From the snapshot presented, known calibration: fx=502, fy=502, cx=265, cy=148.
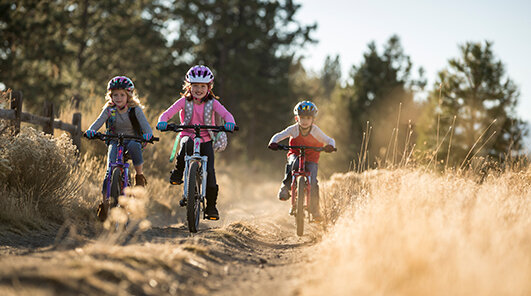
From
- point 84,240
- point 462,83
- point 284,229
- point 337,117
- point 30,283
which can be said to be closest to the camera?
point 30,283

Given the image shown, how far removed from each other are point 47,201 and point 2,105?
223cm

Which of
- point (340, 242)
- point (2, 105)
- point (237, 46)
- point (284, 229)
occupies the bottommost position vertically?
point (284, 229)

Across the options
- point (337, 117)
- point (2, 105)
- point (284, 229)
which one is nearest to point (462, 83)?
point (337, 117)

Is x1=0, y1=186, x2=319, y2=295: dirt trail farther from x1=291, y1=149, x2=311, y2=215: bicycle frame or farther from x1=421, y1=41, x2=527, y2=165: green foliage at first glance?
x1=421, y1=41, x2=527, y2=165: green foliage

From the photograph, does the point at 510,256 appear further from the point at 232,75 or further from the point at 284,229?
the point at 232,75

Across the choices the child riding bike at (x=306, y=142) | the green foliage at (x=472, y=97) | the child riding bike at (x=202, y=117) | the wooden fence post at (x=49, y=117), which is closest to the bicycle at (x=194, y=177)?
the child riding bike at (x=202, y=117)

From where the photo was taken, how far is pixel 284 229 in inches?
328

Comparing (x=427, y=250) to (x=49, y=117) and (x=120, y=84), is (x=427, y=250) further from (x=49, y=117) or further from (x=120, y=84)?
(x=49, y=117)

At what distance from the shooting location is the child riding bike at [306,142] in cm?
734

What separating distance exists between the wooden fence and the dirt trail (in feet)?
12.0

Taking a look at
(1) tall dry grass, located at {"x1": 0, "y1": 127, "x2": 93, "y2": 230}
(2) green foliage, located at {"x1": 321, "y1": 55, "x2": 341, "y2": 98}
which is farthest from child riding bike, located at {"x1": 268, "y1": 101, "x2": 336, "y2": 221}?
(2) green foliage, located at {"x1": 321, "y1": 55, "x2": 341, "y2": 98}

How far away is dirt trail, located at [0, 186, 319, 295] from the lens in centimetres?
315

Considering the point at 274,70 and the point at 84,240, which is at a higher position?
the point at 274,70

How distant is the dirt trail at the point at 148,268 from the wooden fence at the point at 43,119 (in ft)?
12.0
